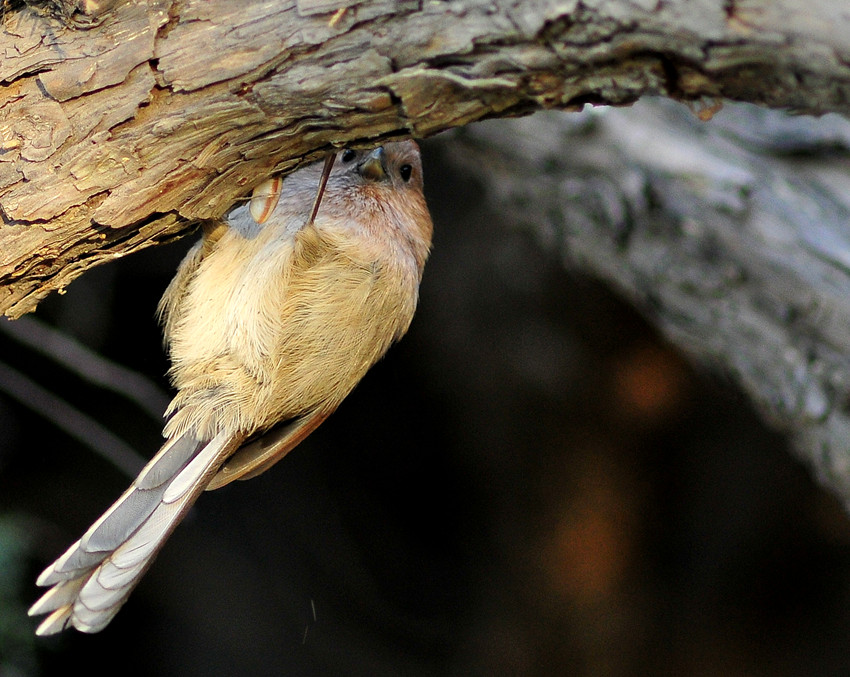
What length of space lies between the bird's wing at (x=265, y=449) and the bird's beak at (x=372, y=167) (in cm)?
66

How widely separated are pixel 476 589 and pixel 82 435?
2.17 metres

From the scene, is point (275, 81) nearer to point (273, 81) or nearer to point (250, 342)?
point (273, 81)

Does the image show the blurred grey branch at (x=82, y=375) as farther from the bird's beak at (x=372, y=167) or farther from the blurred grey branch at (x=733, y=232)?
the blurred grey branch at (x=733, y=232)

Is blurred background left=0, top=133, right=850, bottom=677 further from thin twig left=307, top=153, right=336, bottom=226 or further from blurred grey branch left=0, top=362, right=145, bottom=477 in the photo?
thin twig left=307, top=153, right=336, bottom=226

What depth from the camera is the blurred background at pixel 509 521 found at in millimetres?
3715

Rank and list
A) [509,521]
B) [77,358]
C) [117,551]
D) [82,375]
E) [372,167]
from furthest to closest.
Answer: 1. [509,521]
2. [82,375]
3. [77,358]
4. [372,167]
5. [117,551]

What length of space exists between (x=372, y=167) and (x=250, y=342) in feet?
1.98

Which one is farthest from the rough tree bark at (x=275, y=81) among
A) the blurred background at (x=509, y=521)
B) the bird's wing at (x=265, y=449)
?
the blurred background at (x=509, y=521)

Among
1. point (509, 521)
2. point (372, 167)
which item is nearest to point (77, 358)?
point (372, 167)

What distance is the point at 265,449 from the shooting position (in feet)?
6.69

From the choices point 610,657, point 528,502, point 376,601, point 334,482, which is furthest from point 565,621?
point 334,482

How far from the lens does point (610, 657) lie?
12.9ft

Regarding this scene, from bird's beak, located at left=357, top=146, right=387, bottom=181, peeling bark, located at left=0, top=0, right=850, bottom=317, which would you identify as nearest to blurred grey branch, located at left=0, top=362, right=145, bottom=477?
peeling bark, located at left=0, top=0, right=850, bottom=317

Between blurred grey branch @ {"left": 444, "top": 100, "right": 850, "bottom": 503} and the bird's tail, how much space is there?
6.50 ft
